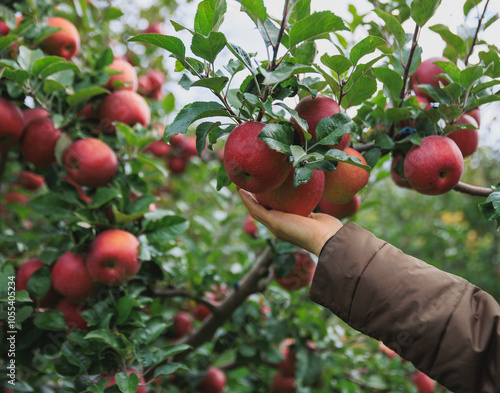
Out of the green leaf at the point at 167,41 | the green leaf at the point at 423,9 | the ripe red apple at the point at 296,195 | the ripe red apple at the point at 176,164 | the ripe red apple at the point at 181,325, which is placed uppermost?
the green leaf at the point at 423,9

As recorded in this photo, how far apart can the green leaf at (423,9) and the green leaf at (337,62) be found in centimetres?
26

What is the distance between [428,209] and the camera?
5453mm

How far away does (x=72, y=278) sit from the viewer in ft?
3.97

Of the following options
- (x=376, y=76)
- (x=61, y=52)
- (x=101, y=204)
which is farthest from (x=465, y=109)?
(x=61, y=52)

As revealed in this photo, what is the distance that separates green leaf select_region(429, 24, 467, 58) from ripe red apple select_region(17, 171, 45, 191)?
1926mm

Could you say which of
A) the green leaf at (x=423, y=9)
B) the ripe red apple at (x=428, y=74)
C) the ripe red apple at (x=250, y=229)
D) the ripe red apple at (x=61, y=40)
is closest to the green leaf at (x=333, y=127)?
the green leaf at (x=423, y=9)

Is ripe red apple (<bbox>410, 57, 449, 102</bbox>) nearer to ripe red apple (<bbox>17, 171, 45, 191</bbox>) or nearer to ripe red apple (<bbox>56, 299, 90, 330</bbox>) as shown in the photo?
ripe red apple (<bbox>56, 299, 90, 330</bbox>)

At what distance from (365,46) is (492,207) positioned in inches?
18.7

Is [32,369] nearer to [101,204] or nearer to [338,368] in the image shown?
[101,204]

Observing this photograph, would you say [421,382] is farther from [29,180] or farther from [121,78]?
[29,180]

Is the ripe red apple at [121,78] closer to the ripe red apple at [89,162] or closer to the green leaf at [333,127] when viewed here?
the ripe red apple at [89,162]

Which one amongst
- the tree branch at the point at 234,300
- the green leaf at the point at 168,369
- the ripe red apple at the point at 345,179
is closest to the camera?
the ripe red apple at the point at 345,179

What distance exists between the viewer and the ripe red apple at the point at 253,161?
784mm

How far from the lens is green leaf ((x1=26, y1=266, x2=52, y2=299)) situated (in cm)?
124
